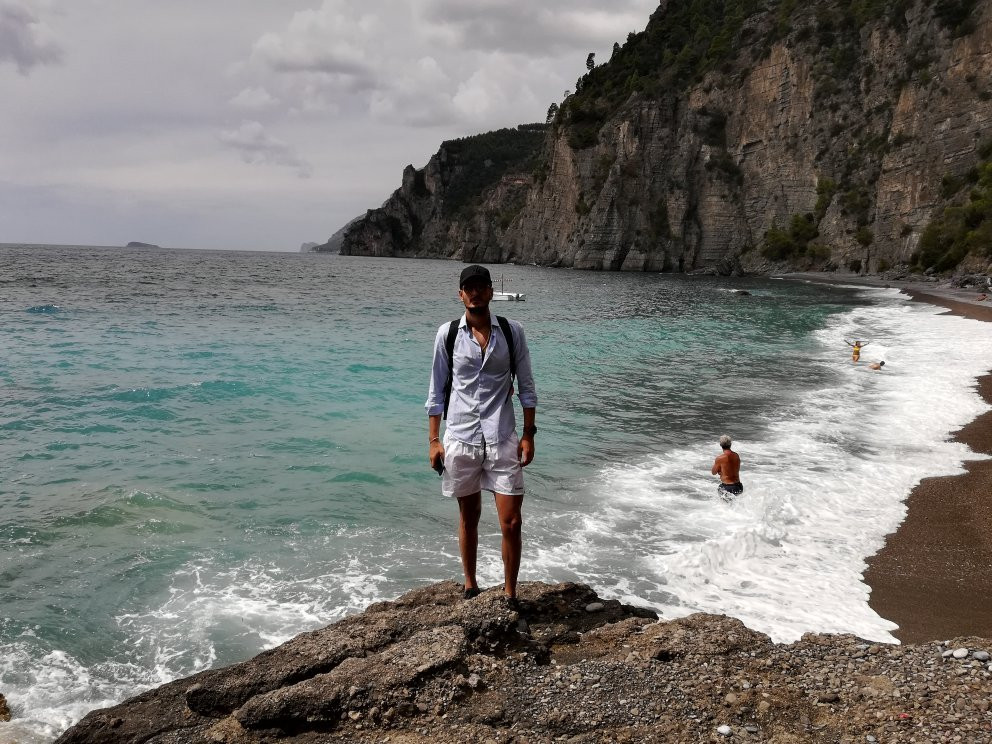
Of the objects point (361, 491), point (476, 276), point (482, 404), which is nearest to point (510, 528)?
point (482, 404)

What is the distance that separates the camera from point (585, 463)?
447 inches

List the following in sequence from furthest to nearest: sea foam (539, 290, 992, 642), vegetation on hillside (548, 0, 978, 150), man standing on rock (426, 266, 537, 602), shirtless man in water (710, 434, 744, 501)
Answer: vegetation on hillside (548, 0, 978, 150) → shirtless man in water (710, 434, 744, 501) → sea foam (539, 290, 992, 642) → man standing on rock (426, 266, 537, 602)

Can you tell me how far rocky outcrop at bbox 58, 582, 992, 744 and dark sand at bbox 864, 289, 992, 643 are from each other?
2.39 m

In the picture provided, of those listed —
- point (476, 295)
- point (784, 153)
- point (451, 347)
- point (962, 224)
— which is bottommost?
point (451, 347)

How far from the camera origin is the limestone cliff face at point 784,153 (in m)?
63.2

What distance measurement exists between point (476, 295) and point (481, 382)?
57 cm

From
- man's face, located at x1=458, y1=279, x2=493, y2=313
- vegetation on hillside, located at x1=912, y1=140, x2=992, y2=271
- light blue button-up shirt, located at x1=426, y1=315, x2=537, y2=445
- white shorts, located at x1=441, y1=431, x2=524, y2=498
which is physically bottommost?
white shorts, located at x1=441, y1=431, x2=524, y2=498

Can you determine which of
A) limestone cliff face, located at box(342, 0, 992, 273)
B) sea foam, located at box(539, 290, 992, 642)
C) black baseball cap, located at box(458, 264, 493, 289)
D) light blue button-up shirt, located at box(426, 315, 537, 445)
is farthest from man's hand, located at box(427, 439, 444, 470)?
A: limestone cliff face, located at box(342, 0, 992, 273)

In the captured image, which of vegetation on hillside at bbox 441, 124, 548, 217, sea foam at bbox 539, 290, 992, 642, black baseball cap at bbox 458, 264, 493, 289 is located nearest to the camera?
black baseball cap at bbox 458, 264, 493, 289

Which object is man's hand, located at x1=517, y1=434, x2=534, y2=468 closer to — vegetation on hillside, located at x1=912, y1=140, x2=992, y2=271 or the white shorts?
the white shorts

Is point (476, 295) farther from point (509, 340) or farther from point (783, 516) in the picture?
point (783, 516)

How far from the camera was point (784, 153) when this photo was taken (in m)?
84.4

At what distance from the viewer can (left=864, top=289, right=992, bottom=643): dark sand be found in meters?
6.20

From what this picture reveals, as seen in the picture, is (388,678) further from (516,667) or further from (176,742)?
(176,742)
